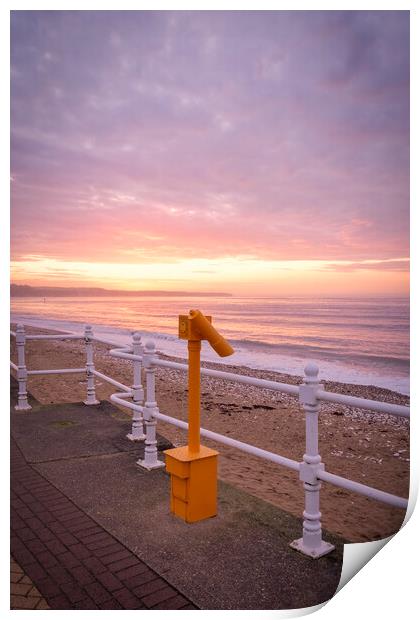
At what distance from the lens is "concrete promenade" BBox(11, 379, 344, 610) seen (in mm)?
2547

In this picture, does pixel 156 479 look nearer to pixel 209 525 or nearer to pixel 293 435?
pixel 209 525

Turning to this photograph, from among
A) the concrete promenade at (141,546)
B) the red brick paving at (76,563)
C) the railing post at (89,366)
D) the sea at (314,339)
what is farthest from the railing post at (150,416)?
the sea at (314,339)

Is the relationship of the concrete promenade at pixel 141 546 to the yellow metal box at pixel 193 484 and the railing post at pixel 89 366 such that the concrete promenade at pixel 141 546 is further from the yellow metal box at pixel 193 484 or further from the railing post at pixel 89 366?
the railing post at pixel 89 366

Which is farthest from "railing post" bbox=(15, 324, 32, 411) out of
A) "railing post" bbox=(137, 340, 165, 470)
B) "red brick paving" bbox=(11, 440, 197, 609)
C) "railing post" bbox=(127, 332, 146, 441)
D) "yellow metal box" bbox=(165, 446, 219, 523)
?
"yellow metal box" bbox=(165, 446, 219, 523)

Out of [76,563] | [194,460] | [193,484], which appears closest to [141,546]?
[76,563]

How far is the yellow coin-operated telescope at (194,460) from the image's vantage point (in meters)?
3.25

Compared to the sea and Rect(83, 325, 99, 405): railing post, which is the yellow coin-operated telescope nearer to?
Rect(83, 325, 99, 405): railing post

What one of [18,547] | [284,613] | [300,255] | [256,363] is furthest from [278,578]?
[300,255]

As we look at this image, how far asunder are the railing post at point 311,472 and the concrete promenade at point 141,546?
7 cm

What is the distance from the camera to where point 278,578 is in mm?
2678

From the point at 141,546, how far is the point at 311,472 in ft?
3.61

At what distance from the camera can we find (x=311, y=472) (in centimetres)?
299

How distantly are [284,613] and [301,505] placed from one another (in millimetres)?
2335

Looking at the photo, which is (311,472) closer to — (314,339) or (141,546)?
(141,546)
